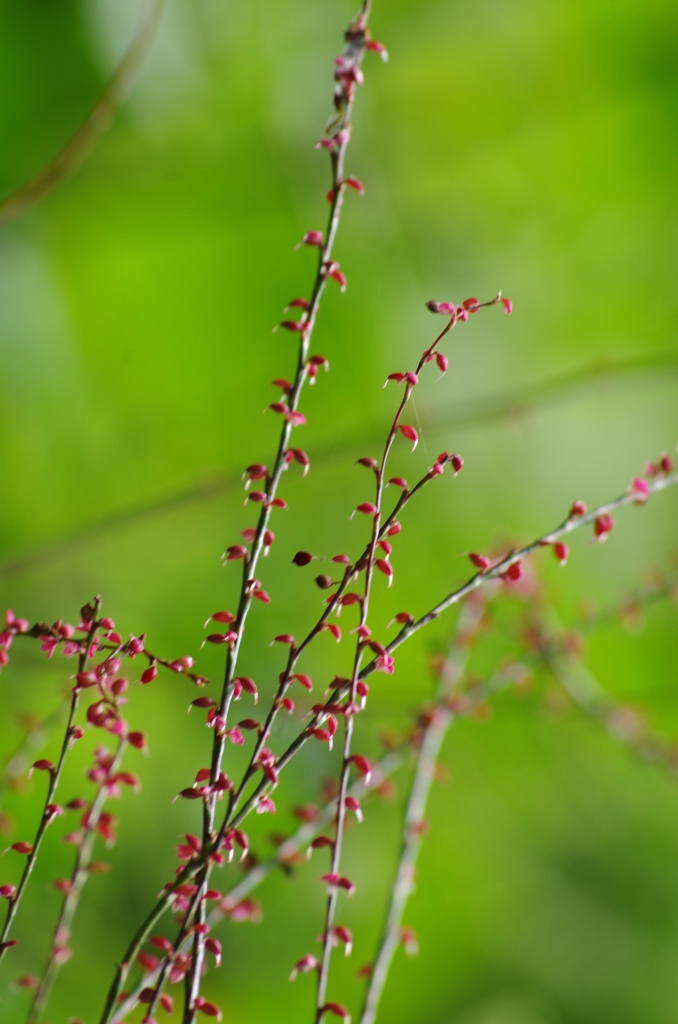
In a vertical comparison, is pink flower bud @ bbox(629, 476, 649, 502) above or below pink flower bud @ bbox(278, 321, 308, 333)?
above

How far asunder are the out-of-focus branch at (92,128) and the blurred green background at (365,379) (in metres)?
0.02

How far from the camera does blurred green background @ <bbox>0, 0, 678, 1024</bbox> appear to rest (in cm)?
83

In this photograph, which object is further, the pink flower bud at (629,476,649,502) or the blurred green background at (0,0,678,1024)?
the blurred green background at (0,0,678,1024)

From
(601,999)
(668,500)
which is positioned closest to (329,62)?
(668,500)

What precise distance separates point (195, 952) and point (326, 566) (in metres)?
0.52

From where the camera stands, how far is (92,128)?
77 centimetres

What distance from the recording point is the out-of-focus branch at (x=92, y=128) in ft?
2.32

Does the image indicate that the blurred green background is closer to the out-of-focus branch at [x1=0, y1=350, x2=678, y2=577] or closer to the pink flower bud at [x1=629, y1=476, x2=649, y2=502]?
the out-of-focus branch at [x1=0, y1=350, x2=678, y2=577]

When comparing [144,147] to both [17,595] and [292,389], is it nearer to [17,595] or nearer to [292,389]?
[17,595]

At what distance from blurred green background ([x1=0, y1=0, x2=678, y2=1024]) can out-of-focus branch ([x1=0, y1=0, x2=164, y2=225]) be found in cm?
2

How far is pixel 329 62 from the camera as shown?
872 millimetres

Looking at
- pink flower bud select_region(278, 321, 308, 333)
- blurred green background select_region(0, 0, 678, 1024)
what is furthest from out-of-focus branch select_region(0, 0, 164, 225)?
pink flower bud select_region(278, 321, 308, 333)

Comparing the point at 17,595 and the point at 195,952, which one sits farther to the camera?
the point at 17,595

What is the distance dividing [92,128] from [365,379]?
1.00 ft
